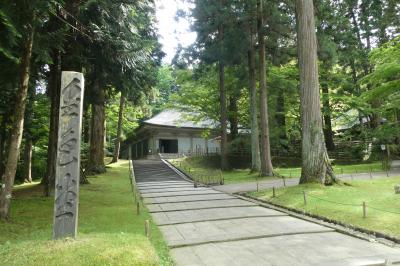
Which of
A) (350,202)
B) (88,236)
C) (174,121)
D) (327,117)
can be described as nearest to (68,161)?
(88,236)

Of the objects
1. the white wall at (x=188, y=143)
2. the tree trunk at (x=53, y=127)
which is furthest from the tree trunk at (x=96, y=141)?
the white wall at (x=188, y=143)

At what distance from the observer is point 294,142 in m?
30.6

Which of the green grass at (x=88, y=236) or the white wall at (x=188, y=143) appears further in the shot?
the white wall at (x=188, y=143)

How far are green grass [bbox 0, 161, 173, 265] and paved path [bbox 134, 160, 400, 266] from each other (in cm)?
58

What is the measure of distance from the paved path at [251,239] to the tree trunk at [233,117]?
17003 millimetres

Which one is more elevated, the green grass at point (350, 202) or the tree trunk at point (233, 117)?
the tree trunk at point (233, 117)

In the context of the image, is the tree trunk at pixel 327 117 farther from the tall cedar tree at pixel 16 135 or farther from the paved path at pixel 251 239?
the tall cedar tree at pixel 16 135

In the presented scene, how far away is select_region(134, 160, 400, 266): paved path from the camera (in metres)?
5.86

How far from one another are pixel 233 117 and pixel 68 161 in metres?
23.5

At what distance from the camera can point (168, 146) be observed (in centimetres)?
3738

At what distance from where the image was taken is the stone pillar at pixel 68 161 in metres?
5.81

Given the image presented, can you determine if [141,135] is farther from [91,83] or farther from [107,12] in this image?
[107,12]

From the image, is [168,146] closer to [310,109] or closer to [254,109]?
[254,109]

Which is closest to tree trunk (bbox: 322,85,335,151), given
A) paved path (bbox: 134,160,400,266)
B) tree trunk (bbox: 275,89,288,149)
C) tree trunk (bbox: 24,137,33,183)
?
tree trunk (bbox: 275,89,288,149)
